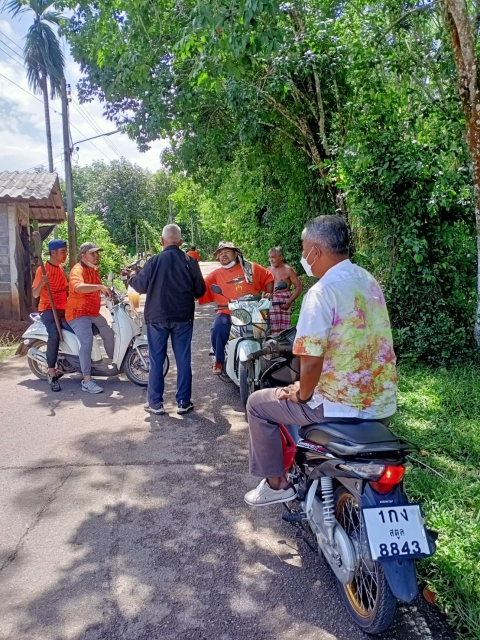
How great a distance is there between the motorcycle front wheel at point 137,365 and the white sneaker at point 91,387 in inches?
16.7

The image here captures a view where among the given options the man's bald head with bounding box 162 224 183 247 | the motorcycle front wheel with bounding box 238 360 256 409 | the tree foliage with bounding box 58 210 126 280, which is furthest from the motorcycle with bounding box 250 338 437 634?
the tree foliage with bounding box 58 210 126 280

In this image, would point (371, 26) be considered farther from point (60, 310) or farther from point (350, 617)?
point (350, 617)

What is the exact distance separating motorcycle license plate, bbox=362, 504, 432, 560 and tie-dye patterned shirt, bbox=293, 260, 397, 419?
0.49 metres

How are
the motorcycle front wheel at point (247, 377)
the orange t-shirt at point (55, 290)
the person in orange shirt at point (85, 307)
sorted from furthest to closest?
the orange t-shirt at point (55, 290), the person in orange shirt at point (85, 307), the motorcycle front wheel at point (247, 377)

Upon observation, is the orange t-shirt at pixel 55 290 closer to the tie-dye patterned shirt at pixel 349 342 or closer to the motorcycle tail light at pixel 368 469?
the tie-dye patterned shirt at pixel 349 342

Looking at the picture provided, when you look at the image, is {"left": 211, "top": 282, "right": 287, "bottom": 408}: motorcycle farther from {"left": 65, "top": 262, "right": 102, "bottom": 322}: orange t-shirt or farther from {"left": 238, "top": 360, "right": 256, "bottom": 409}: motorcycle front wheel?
{"left": 65, "top": 262, "right": 102, "bottom": 322}: orange t-shirt

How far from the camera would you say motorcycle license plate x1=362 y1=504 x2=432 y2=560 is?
2090 mm

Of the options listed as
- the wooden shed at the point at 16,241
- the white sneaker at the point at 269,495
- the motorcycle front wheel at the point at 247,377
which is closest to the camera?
the white sneaker at the point at 269,495

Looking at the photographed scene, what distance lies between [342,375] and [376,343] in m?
0.24

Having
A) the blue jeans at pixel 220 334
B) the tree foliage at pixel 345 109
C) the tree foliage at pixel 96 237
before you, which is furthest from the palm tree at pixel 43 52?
the blue jeans at pixel 220 334

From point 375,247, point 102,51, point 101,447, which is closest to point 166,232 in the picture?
point 101,447

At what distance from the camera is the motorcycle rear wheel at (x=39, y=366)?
21.7ft

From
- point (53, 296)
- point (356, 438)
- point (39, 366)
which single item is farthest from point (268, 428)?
point (39, 366)

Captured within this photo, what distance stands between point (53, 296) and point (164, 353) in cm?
193
